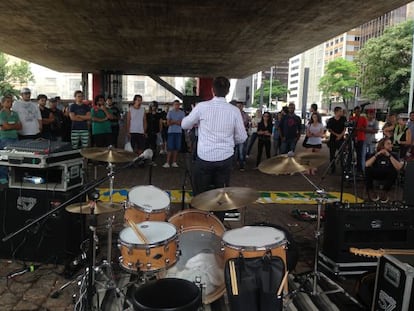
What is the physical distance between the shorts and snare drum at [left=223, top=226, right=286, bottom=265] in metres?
7.83

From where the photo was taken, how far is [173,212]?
6.42 metres

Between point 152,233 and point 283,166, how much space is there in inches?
64.9

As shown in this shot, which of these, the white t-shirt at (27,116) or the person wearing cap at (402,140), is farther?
the person wearing cap at (402,140)

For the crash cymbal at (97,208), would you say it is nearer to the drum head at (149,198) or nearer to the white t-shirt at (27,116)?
the drum head at (149,198)

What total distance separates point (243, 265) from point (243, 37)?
48.1ft

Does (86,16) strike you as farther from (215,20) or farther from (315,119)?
(315,119)

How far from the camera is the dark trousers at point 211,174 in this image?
447cm

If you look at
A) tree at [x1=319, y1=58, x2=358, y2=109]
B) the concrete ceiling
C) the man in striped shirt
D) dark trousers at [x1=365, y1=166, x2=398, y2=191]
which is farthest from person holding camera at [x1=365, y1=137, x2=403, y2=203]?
tree at [x1=319, y1=58, x2=358, y2=109]

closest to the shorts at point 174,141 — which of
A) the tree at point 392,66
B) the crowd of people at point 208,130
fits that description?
the crowd of people at point 208,130

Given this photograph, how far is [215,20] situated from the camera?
1368 cm

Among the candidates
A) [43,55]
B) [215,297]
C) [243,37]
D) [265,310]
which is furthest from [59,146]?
[43,55]

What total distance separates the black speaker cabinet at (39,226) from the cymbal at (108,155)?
579mm

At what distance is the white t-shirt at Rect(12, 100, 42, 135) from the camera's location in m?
7.70

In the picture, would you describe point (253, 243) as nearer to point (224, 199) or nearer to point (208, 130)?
point (224, 199)
